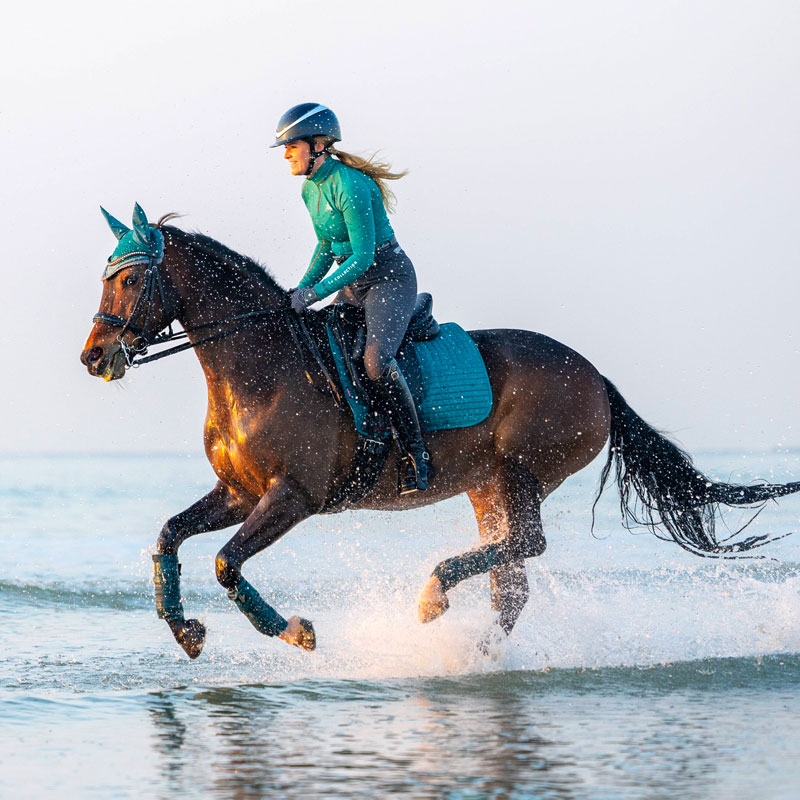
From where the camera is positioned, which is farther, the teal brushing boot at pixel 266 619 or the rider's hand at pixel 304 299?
the rider's hand at pixel 304 299

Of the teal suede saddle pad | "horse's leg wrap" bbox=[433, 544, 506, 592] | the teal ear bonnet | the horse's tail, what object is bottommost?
"horse's leg wrap" bbox=[433, 544, 506, 592]

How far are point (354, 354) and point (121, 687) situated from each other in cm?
Result: 223

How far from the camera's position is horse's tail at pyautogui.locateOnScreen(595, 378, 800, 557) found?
8.41 m

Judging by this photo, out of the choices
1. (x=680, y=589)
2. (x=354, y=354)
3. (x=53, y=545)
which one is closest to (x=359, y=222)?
(x=354, y=354)

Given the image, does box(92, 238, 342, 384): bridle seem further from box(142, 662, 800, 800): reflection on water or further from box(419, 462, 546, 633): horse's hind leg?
box(142, 662, 800, 800): reflection on water

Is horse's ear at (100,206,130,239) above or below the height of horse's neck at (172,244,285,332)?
above

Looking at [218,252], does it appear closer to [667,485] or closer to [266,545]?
[266,545]

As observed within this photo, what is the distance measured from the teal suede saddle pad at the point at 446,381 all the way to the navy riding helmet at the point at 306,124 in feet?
4.26

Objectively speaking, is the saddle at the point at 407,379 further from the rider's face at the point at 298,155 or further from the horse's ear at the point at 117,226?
the horse's ear at the point at 117,226

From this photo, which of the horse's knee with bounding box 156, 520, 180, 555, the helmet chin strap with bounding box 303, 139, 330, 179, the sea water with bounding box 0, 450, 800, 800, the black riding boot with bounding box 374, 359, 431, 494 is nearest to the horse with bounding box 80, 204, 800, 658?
the horse's knee with bounding box 156, 520, 180, 555

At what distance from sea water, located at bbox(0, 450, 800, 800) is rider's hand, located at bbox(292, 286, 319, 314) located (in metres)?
1.99

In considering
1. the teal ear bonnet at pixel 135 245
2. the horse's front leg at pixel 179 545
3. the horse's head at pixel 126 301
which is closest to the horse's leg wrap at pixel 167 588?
the horse's front leg at pixel 179 545

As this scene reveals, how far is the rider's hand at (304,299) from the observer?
7234 mm

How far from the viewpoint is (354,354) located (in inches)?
286
